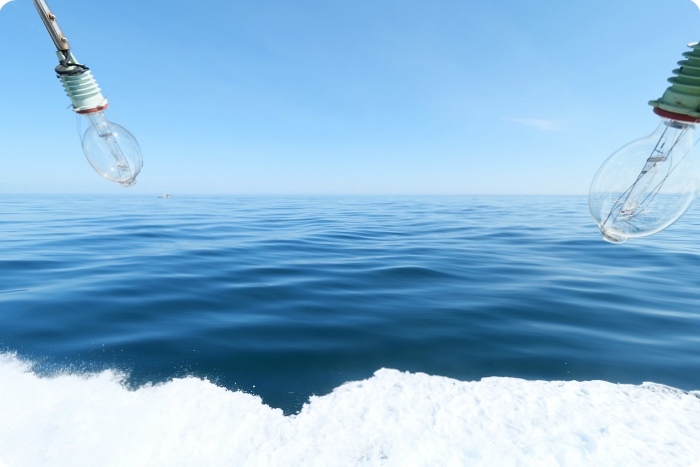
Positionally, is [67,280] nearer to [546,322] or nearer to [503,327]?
[503,327]

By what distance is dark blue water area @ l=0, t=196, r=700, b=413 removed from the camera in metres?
3.09

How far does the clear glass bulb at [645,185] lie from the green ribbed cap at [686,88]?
20 cm

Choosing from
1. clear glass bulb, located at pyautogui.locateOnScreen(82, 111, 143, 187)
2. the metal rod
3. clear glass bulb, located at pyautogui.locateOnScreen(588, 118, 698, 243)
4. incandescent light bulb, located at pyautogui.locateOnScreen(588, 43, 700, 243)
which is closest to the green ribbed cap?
incandescent light bulb, located at pyautogui.locateOnScreen(588, 43, 700, 243)

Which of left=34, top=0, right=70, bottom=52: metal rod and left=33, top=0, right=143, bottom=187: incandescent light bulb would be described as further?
left=33, top=0, right=143, bottom=187: incandescent light bulb

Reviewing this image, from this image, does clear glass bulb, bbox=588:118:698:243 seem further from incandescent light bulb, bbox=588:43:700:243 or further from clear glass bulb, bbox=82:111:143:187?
clear glass bulb, bbox=82:111:143:187

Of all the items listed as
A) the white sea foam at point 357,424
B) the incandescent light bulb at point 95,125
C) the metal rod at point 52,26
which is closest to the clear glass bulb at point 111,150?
the incandescent light bulb at point 95,125

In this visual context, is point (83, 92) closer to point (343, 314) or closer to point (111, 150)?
point (111, 150)

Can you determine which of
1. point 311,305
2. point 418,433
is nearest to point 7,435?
point 418,433

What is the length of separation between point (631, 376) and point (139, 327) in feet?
16.8

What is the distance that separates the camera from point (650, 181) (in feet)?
5.54

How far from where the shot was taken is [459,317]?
13.8 feet

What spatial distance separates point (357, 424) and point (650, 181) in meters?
2.30

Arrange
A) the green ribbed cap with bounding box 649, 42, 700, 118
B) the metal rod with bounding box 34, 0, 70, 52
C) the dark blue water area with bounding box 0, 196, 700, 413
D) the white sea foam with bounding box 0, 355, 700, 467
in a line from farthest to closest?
1. the dark blue water area with bounding box 0, 196, 700, 413
2. the white sea foam with bounding box 0, 355, 700, 467
3. the metal rod with bounding box 34, 0, 70, 52
4. the green ribbed cap with bounding box 649, 42, 700, 118

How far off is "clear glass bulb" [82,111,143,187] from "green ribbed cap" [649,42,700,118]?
286cm
